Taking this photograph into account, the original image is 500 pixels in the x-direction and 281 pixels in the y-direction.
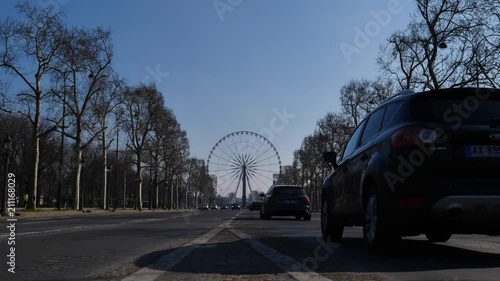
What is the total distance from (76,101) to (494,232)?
48302 mm

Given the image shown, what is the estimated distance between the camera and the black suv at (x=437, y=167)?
5840 millimetres

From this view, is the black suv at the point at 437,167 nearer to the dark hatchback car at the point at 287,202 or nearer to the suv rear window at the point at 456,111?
the suv rear window at the point at 456,111

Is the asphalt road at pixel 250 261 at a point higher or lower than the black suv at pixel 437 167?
lower

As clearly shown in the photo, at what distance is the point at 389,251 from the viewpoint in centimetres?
707

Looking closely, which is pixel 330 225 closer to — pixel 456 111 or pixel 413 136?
pixel 413 136

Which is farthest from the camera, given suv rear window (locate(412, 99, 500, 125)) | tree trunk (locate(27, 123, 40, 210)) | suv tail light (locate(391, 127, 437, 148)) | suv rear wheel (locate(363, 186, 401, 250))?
tree trunk (locate(27, 123, 40, 210))

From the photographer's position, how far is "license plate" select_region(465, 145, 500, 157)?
5.90 meters

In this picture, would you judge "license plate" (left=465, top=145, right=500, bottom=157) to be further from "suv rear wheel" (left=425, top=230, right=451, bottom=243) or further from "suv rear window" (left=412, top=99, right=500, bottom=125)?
"suv rear wheel" (left=425, top=230, right=451, bottom=243)

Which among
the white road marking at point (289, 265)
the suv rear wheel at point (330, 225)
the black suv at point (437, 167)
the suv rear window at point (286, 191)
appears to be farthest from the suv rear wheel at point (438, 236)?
the suv rear window at point (286, 191)

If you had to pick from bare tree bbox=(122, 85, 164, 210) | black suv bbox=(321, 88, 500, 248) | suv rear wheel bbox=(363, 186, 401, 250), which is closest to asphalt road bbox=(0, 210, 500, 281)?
suv rear wheel bbox=(363, 186, 401, 250)

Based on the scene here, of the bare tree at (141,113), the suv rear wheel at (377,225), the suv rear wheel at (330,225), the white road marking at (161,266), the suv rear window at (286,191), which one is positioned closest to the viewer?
the white road marking at (161,266)

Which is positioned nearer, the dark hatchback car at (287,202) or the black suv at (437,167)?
the black suv at (437,167)

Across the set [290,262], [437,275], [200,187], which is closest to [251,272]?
[290,262]

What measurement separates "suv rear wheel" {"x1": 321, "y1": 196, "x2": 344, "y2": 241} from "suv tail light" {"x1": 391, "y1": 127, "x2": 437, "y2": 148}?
315 centimetres
